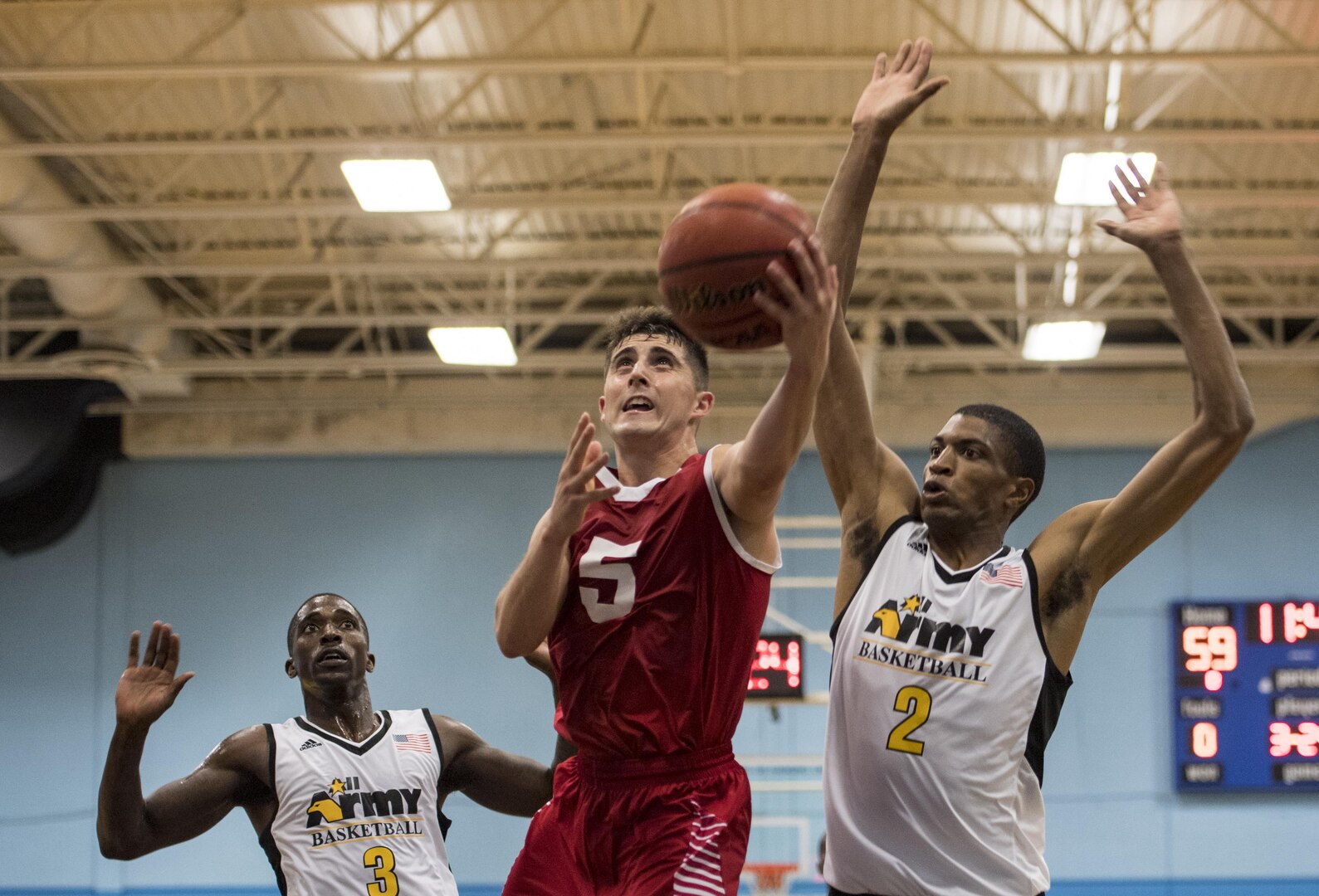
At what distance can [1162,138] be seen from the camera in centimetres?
973

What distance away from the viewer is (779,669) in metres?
11.7

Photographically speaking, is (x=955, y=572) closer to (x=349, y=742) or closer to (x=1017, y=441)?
(x=1017, y=441)

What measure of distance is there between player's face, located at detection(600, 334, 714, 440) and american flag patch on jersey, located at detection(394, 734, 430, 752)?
6.86ft

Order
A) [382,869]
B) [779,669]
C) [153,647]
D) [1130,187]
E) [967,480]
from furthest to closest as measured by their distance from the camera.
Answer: [779,669], [382,869], [153,647], [967,480], [1130,187]

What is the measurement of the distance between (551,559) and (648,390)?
1.88ft

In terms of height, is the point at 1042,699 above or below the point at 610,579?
below

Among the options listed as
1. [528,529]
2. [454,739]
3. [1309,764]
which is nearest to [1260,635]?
[1309,764]

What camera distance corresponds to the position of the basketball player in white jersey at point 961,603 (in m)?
3.43

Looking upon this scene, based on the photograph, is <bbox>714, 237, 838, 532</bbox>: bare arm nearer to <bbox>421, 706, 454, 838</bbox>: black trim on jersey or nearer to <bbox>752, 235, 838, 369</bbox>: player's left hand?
<bbox>752, 235, 838, 369</bbox>: player's left hand

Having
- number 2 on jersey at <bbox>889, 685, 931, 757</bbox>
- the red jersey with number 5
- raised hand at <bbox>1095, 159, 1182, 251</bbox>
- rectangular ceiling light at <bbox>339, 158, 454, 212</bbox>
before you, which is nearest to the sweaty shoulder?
the red jersey with number 5

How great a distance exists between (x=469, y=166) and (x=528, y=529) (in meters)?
5.34

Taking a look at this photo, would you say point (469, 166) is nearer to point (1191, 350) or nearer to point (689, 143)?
point (689, 143)

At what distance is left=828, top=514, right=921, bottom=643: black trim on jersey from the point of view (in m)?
3.74

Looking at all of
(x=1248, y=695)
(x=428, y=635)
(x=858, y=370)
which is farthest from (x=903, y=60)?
(x=428, y=635)
